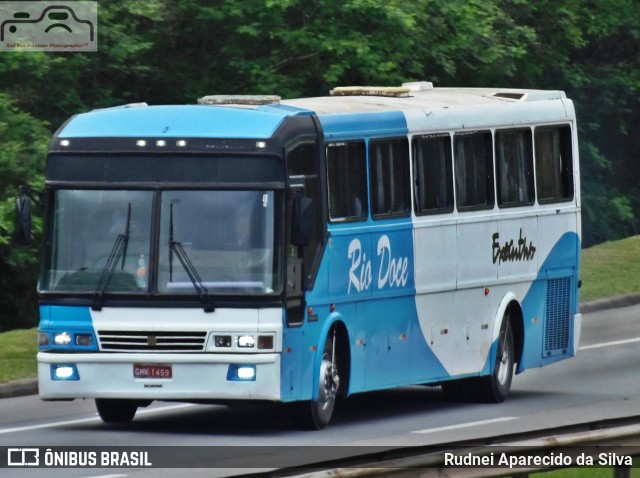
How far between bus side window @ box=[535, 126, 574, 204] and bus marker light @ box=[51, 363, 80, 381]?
6.33 metres

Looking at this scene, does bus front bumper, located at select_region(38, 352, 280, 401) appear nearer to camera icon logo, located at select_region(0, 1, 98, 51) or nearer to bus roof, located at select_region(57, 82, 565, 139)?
bus roof, located at select_region(57, 82, 565, 139)

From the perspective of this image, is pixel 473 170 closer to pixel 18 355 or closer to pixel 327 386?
pixel 327 386

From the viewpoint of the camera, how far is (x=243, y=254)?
1527cm

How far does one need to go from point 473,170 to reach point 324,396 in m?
3.72

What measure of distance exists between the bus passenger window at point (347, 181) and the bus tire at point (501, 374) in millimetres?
3045

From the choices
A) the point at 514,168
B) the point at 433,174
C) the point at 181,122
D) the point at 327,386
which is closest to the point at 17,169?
the point at 514,168

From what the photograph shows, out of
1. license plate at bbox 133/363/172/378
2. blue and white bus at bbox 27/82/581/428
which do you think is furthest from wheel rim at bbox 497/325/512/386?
license plate at bbox 133/363/172/378

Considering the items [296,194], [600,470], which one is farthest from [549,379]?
[600,470]

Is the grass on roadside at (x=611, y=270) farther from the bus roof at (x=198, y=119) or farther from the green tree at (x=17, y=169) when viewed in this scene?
the bus roof at (x=198, y=119)

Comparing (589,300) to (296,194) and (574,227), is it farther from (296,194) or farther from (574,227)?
(296,194)

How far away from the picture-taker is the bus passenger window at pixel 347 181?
53.5ft

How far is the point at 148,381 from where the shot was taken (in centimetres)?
1522

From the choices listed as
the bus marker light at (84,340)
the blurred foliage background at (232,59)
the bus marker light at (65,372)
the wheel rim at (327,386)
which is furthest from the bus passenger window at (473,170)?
the blurred foliage background at (232,59)

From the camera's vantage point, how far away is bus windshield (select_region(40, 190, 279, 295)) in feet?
50.0
